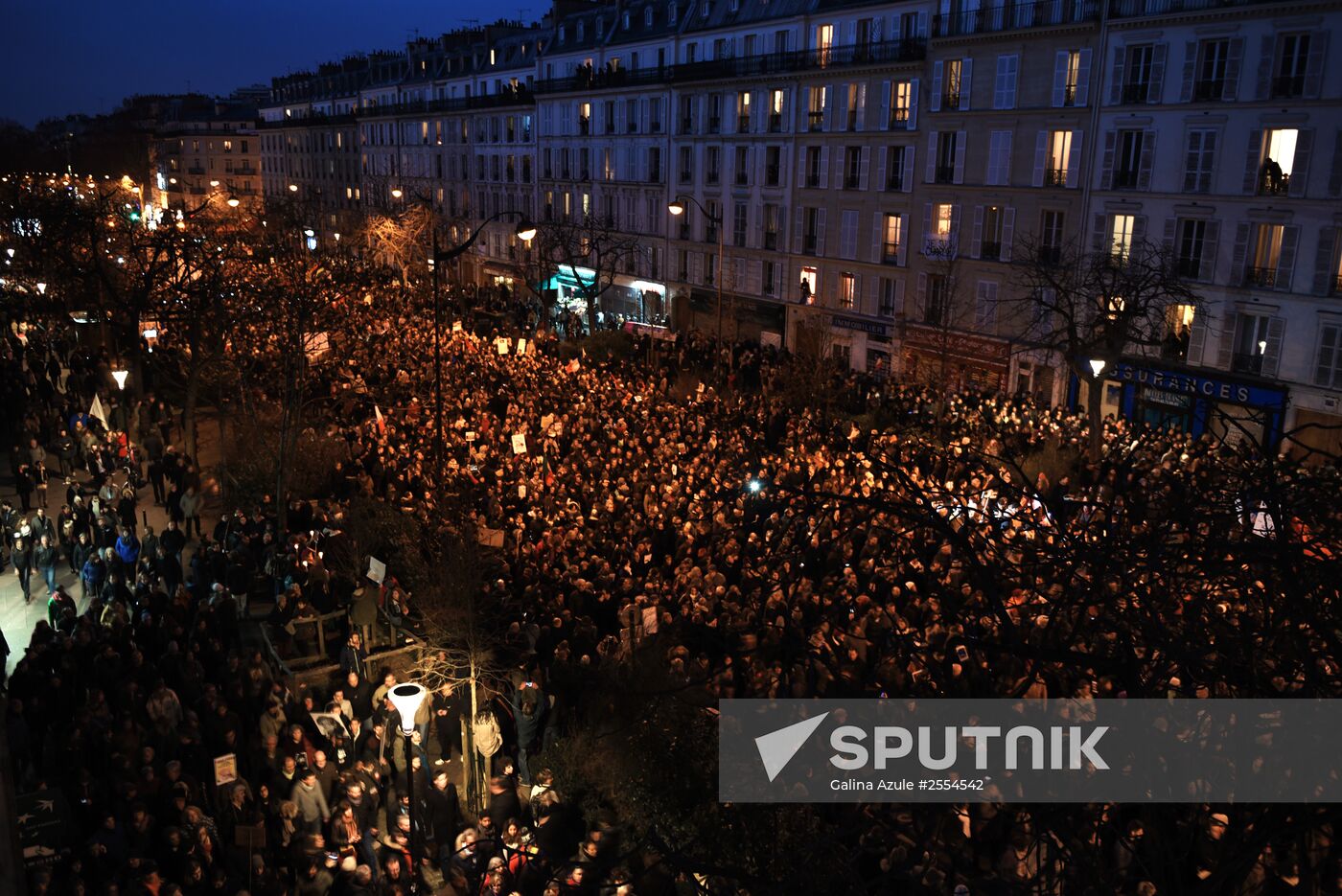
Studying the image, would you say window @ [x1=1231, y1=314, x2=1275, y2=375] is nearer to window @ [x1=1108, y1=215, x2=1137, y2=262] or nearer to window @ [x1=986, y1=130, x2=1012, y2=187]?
window @ [x1=1108, y1=215, x2=1137, y2=262]

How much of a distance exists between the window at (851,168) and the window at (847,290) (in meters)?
3.40

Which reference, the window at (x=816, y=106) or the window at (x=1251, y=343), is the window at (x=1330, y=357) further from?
the window at (x=816, y=106)

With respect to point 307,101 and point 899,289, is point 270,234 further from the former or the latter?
point 307,101

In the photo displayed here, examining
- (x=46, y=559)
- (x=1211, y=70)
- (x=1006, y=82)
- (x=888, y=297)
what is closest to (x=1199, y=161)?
(x=1211, y=70)

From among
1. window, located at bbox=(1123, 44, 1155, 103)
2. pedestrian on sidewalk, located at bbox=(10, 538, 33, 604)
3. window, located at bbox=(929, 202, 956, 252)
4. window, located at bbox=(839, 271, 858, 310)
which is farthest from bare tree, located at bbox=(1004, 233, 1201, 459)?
pedestrian on sidewalk, located at bbox=(10, 538, 33, 604)

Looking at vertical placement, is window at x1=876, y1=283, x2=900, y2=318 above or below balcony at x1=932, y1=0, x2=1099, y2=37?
below

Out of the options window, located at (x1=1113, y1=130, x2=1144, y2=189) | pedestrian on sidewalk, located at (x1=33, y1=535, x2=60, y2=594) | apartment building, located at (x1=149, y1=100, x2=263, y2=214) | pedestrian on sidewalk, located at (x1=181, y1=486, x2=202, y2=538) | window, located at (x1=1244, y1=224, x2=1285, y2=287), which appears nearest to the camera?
pedestrian on sidewalk, located at (x1=33, y1=535, x2=60, y2=594)

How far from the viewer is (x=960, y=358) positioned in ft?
117

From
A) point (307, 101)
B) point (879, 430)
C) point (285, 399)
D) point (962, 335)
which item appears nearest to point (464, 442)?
point (285, 399)

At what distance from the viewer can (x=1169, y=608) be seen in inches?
219

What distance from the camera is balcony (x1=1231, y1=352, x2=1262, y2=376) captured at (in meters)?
27.8

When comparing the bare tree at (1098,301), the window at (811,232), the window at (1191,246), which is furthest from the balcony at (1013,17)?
the window at (811,232)

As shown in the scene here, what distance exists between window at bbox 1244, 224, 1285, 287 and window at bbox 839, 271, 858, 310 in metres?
14.9

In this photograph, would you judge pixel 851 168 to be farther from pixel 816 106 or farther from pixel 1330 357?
pixel 1330 357
